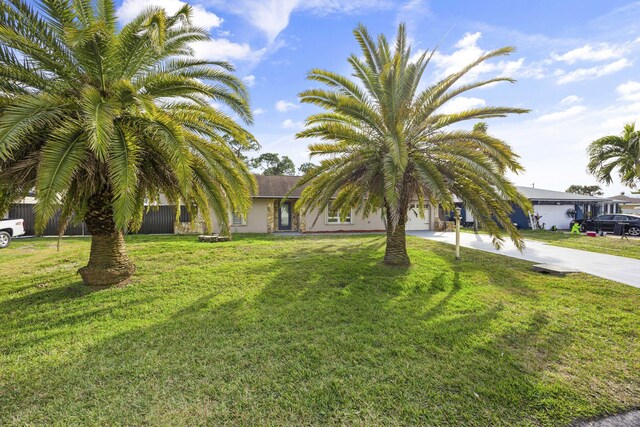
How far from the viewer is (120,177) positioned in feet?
15.6

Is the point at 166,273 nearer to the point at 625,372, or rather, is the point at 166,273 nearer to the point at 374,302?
the point at 374,302

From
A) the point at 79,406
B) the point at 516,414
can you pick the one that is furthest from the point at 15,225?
the point at 516,414

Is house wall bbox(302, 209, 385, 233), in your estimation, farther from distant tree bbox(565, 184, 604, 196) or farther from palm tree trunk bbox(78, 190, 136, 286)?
distant tree bbox(565, 184, 604, 196)

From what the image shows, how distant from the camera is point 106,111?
4777mm

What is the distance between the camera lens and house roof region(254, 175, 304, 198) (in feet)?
59.4

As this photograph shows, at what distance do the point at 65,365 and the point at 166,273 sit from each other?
14.1 ft

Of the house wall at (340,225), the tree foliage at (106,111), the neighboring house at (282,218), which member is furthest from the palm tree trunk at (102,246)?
the house wall at (340,225)

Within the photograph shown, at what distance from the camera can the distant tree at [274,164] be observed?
43344 millimetres

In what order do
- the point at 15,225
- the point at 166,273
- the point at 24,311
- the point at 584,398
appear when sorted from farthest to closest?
the point at 15,225
the point at 166,273
the point at 24,311
the point at 584,398

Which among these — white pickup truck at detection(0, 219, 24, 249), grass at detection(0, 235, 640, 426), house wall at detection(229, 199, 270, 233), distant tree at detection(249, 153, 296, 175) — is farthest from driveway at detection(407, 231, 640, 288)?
distant tree at detection(249, 153, 296, 175)

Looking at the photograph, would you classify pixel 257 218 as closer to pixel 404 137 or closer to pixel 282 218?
pixel 282 218

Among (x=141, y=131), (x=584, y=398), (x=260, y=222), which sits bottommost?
(x=584, y=398)

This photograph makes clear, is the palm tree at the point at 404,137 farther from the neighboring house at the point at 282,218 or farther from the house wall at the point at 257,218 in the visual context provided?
the house wall at the point at 257,218

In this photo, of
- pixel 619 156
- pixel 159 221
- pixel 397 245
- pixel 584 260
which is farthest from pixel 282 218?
pixel 619 156
